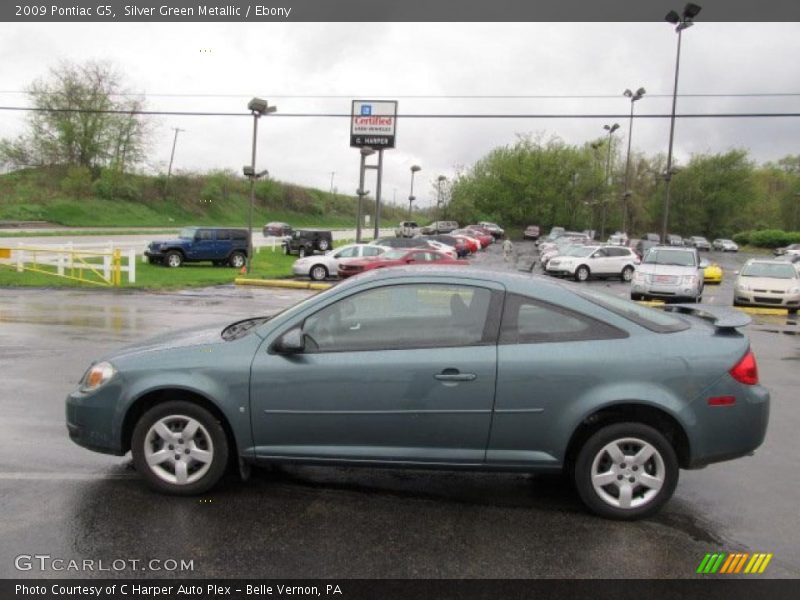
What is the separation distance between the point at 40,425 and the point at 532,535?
437 centimetres

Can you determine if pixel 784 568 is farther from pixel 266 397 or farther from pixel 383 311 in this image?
pixel 266 397

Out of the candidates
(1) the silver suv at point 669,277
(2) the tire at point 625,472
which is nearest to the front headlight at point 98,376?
(2) the tire at point 625,472

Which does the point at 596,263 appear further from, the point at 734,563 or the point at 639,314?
the point at 734,563

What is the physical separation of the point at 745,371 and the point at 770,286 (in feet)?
58.9

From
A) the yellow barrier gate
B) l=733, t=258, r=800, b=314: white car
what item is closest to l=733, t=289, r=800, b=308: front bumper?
l=733, t=258, r=800, b=314: white car

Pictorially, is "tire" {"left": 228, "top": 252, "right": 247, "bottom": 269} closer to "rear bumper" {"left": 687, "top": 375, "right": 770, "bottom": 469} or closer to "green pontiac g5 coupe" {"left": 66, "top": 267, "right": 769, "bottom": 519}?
"green pontiac g5 coupe" {"left": 66, "top": 267, "right": 769, "bottom": 519}

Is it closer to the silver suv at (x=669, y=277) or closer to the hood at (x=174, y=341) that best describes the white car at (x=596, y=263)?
the silver suv at (x=669, y=277)

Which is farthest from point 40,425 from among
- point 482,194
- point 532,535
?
point 482,194

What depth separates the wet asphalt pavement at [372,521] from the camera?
3.72 m

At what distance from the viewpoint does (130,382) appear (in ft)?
14.6

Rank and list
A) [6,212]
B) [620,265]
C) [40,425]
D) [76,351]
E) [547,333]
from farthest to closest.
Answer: [6,212] → [620,265] → [76,351] → [40,425] → [547,333]

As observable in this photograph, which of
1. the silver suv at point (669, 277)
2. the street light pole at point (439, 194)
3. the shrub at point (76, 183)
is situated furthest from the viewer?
the street light pole at point (439, 194)

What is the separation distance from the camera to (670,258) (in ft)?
72.4

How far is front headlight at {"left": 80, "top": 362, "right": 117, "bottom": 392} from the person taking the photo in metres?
4.53
